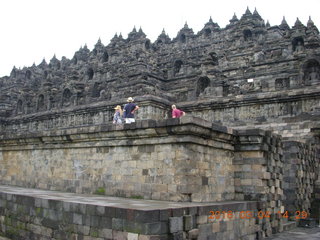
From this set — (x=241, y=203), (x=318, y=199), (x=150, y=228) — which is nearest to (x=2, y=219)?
(x=150, y=228)

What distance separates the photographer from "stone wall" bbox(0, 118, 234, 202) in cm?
816

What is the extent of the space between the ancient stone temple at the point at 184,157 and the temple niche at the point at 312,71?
5 cm

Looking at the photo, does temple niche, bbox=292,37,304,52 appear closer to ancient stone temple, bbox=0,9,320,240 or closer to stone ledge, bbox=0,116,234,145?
ancient stone temple, bbox=0,9,320,240

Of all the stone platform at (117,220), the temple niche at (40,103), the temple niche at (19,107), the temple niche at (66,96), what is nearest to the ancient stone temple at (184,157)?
the stone platform at (117,220)

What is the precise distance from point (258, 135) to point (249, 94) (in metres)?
8.86

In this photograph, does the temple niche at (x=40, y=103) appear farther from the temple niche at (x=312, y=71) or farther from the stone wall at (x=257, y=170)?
the stone wall at (x=257, y=170)

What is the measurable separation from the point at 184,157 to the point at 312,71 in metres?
12.3

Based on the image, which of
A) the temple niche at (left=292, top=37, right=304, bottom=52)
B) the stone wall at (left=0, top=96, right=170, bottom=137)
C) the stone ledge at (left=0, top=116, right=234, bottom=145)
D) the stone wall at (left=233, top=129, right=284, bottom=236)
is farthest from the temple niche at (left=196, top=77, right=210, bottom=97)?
the stone ledge at (left=0, top=116, right=234, bottom=145)

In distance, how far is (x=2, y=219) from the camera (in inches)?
375

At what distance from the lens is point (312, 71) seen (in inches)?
703

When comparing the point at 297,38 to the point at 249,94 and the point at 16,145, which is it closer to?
the point at 249,94

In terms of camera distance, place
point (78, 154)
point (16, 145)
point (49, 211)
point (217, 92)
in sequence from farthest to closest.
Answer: point (217, 92) → point (16, 145) → point (78, 154) → point (49, 211)

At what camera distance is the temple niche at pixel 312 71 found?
1761 cm

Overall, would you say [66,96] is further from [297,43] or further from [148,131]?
[148,131]
